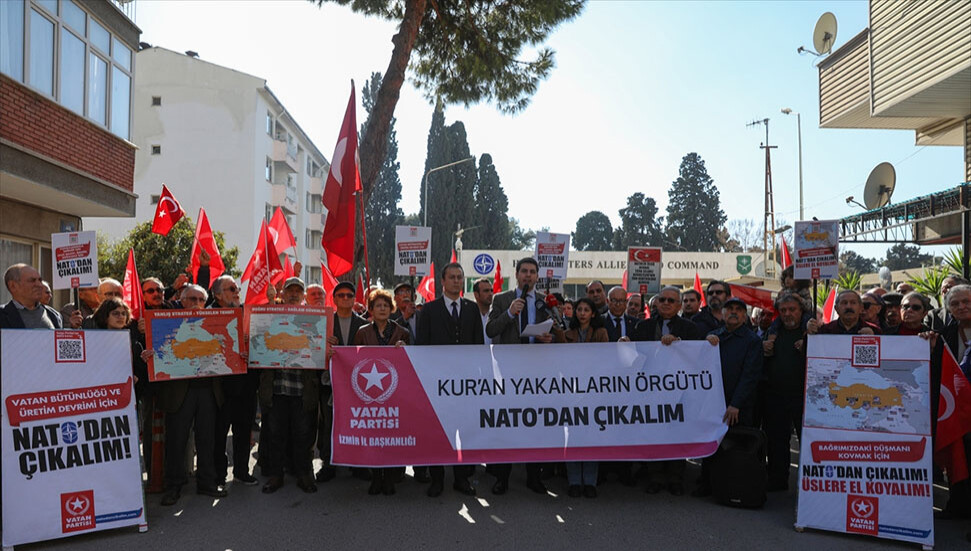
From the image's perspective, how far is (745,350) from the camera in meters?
6.73

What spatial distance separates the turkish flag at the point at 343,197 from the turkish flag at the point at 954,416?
6033 millimetres

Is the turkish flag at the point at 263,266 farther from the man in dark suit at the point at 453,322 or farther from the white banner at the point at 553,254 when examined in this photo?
the man in dark suit at the point at 453,322

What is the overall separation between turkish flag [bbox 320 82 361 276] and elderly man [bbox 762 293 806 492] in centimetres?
469

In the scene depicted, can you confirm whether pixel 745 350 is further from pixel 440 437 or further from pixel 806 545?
pixel 440 437

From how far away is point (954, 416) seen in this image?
5859mm

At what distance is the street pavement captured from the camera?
17.5 ft

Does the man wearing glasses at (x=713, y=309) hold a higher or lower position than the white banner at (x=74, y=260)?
lower

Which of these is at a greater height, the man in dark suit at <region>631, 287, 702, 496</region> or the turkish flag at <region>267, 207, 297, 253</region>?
the turkish flag at <region>267, 207, 297, 253</region>

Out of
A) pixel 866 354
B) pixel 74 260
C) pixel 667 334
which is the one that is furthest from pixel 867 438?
pixel 74 260

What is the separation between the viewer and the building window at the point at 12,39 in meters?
11.3

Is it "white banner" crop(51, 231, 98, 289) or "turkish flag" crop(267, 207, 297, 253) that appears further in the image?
"turkish flag" crop(267, 207, 297, 253)

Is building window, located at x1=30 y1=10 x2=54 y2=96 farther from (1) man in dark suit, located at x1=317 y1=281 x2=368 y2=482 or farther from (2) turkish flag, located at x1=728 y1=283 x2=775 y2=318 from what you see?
(2) turkish flag, located at x1=728 y1=283 x2=775 y2=318

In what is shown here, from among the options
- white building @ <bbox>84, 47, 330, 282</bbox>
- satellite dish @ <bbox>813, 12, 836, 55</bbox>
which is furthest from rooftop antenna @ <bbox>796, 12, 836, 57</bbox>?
white building @ <bbox>84, 47, 330, 282</bbox>

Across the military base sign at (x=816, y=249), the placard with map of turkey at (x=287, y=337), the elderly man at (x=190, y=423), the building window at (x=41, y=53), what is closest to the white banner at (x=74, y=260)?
the elderly man at (x=190, y=423)
